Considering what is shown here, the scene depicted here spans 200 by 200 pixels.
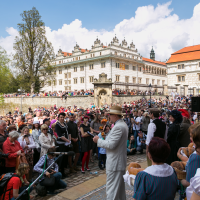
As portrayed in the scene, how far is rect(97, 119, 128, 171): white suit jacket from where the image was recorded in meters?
3.43

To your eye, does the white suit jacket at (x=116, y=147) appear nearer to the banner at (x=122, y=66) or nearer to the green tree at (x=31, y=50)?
the green tree at (x=31, y=50)

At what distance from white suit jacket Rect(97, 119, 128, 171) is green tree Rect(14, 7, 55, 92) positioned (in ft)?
101

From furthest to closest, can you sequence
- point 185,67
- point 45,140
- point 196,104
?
point 185,67
point 45,140
point 196,104

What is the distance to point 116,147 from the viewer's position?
3.46 m

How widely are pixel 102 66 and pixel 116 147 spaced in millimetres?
43317

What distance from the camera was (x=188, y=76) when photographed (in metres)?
44.0

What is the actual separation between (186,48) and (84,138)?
160 feet

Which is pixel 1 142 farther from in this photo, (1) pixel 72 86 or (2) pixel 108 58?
(1) pixel 72 86

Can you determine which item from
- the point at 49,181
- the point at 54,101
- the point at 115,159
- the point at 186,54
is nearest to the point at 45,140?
the point at 49,181

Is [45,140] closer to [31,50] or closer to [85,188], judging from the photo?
[85,188]

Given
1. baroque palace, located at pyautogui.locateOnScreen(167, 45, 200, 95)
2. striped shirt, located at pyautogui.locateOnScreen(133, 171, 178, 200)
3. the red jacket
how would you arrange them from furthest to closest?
1. baroque palace, located at pyautogui.locateOnScreen(167, 45, 200, 95)
2. the red jacket
3. striped shirt, located at pyautogui.locateOnScreen(133, 171, 178, 200)

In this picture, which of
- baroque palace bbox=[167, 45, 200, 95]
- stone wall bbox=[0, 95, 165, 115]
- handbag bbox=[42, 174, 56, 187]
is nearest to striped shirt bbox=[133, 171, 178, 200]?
handbag bbox=[42, 174, 56, 187]

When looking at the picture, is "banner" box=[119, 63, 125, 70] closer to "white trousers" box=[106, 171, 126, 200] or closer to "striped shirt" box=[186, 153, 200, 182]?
"white trousers" box=[106, 171, 126, 200]

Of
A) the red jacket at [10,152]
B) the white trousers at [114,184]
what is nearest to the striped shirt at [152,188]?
the white trousers at [114,184]
